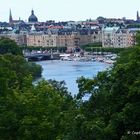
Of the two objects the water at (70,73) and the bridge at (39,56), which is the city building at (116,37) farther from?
the water at (70,73)

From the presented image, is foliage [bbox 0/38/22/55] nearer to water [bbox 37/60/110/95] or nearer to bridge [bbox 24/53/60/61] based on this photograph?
water [bbox 37/60/110/95]

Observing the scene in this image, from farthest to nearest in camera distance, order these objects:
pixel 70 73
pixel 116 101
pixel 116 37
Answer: pixel 116 37 < pixel 70 73 < pixel 116 101

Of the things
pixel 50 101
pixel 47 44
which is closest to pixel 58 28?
pixel 47 44

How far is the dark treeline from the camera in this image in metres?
9.82

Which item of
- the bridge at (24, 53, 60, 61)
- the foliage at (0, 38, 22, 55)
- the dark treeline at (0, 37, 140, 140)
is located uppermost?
the dark treeline at (0, 37, 140, 140)

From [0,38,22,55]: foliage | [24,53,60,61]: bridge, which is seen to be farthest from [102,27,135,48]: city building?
[0,38,22,55]: foliage

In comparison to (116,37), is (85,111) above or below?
above

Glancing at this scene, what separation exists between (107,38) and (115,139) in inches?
3357

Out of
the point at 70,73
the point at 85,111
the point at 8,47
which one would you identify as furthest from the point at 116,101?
the point at 8,47

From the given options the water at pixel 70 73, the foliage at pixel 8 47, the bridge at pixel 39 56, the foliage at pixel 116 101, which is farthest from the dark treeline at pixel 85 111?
the bridge at pixel 39 56

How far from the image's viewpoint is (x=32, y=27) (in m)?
110

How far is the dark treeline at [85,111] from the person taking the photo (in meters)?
9.82

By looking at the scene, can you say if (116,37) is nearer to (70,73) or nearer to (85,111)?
(70,73)

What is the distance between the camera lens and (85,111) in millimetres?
10945
